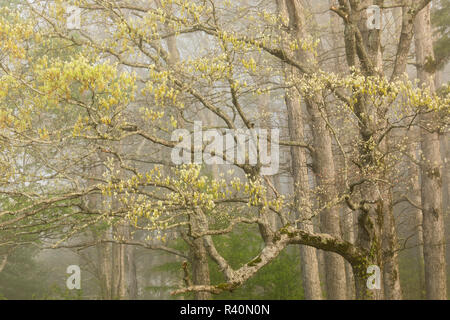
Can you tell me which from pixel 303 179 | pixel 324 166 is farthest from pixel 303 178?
pixel 324 166

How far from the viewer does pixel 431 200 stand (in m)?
11.0

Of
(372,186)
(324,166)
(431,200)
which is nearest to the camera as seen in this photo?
(372,186)

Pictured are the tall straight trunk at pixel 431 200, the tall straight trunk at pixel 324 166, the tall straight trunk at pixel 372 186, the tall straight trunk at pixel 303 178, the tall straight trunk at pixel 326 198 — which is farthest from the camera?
the tall straight trunk at pixel 431 200

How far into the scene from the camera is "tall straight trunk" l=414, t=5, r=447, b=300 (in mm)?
10789

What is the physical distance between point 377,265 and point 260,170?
8.48 ft

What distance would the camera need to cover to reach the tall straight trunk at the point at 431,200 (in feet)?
35.4

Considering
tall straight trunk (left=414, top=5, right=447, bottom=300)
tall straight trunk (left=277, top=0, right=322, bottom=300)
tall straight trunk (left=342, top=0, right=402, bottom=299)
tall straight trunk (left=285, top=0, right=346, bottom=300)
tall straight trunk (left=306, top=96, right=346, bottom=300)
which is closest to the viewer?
tall straight trunk (left=342, top=0, right=402, bottom=299)

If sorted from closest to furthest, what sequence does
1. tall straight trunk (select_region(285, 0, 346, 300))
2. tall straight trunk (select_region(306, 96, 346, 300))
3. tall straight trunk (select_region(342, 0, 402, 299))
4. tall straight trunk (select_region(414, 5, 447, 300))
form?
tall straight trunk (select_region(342, 0, 402, 299))
tall straight trunk (select_region(285, 0, 346, 300))
tall straight trunk (select_region(306, 96, 346, 300))
tall straight trunk (select_region(414, 5, 447, 300))

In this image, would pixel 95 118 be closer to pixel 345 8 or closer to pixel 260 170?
pixel 260 170

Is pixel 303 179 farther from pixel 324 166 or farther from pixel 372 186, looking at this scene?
pixel 372 186

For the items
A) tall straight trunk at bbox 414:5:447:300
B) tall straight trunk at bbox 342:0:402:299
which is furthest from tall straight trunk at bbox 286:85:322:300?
tall straight trunk at bbox 414:5:447:300

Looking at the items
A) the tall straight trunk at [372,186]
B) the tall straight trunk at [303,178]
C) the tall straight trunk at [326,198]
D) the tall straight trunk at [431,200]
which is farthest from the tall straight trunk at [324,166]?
the tall straight trunk at [431,200]

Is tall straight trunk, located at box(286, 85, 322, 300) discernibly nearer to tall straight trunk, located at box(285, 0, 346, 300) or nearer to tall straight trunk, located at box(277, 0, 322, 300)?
tall straight trunk, located at box(277, 0, 322, 300)

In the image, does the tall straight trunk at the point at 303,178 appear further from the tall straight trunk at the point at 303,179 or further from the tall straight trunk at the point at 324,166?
the tall straight trunk at the point at 324,166
